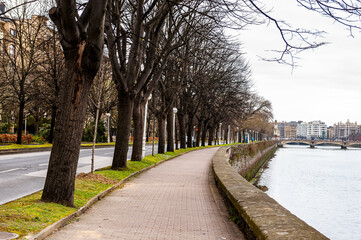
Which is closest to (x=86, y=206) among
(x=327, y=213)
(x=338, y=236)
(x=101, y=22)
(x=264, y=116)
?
(x=101, y=22)

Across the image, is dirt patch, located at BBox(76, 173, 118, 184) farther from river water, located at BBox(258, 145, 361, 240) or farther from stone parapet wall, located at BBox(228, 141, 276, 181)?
stone parapet wall, located at BBox(228, 141, 276, 181)

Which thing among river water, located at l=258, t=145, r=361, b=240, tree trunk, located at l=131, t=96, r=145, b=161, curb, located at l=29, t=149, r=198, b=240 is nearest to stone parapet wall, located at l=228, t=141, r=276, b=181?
river water, located at l=258, t=145, r=361, b=240

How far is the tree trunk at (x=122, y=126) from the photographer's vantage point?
563 inches

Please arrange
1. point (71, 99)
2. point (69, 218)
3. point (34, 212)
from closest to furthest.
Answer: point (34, 212) → point (69, 218) → point (71, 99)

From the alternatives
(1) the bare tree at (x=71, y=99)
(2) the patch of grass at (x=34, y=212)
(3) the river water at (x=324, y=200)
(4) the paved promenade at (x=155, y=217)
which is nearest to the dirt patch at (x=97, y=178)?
(4) the paved promenade at (x=155, y=217)

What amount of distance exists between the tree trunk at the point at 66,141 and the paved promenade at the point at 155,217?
0.70 m

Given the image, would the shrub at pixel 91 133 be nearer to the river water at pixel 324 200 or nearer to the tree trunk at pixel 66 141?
the river water at pixel 324 200

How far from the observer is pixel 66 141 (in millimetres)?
7203

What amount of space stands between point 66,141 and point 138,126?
10658 mm

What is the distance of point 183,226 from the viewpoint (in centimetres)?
637

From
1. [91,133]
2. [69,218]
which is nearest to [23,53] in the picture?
[91,133]

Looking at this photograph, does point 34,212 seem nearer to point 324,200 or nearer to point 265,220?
point 265,220

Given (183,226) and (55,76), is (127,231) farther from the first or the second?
(55,76)

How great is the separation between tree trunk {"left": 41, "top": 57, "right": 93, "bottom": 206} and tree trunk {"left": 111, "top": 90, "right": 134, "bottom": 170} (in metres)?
7.00
